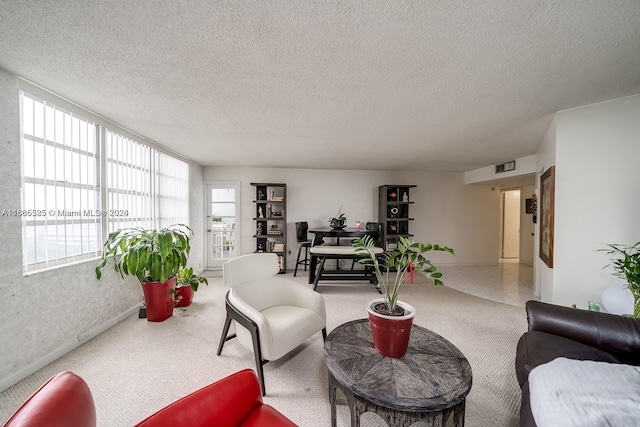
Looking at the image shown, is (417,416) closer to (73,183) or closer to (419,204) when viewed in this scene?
(73,183)

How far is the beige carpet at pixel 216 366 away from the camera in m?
1.55

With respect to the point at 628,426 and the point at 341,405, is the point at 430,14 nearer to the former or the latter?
the point at 628,426

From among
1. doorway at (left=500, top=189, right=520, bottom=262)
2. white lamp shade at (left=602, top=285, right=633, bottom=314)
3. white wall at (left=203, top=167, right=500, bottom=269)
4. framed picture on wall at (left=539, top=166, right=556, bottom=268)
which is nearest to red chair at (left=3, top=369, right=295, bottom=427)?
white lamp shade at (left=602, top=285, right=633, bottom=314)

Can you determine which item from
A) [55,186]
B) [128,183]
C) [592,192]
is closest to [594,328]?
[592,192]

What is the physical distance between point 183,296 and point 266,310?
1.69 metres

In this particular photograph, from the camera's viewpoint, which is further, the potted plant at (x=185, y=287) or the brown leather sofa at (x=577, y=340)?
the potted plant at (x=185, y=287)

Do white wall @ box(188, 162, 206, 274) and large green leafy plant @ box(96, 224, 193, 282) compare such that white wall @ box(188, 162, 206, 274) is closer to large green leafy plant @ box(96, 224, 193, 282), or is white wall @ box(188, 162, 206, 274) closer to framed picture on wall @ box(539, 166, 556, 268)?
large green leafy plant @ box(96, 224, 193, 282)

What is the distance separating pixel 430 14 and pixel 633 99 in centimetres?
242

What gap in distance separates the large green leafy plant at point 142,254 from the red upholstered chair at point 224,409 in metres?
2.13

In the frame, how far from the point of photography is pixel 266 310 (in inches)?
85.7

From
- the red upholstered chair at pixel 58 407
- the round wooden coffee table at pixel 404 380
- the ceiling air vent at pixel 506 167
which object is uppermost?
the ceiling air vent at pixel 506 167

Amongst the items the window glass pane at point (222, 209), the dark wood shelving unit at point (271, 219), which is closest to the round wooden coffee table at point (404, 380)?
the dark wood shelving unit at point (271, 219)

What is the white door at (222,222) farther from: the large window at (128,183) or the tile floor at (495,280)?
the large window at (128,183)

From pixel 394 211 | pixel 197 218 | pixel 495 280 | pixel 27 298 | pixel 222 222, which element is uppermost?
pixel 394 211
